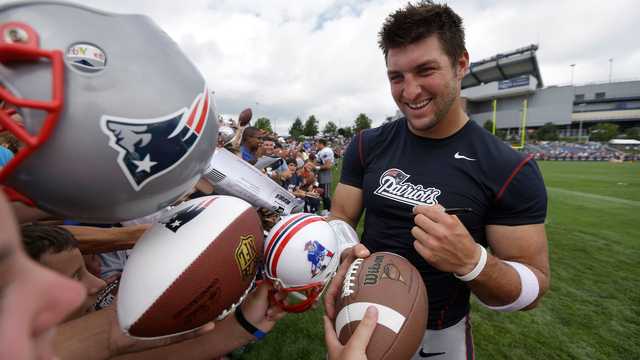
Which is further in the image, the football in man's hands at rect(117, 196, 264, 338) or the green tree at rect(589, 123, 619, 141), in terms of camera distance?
the green tree at rect(589, 123, 619, 141)

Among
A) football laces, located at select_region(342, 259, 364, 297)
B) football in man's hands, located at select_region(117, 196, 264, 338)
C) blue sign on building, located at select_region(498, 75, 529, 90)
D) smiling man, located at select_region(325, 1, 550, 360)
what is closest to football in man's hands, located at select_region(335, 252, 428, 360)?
football laces, located at select_region(342, 259, 364, 297)

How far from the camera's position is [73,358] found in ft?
3.43

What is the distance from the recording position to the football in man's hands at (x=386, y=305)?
1.30m

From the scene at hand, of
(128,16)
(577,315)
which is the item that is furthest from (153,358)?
(577,315)

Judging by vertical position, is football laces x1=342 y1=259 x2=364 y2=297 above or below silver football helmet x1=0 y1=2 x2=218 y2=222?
below

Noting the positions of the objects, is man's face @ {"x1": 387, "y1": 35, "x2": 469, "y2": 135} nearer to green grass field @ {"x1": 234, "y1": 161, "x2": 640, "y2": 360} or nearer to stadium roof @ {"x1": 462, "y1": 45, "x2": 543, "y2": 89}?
green grass field @ {"x1": 234, "y1": 161, "x2": 640, "y2": 360}

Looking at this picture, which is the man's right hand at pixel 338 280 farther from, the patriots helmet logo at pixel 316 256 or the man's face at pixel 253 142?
the man's face at pixel 253 142

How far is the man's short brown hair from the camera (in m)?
1.65

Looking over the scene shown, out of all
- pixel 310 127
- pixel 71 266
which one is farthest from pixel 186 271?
pixel 310 127

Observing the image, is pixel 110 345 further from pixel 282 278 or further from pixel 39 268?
pixel 39 268

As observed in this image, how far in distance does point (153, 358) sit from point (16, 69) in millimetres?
1212

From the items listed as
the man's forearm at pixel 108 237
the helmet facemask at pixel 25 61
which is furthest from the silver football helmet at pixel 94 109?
the man's forearm at pixel 108 237

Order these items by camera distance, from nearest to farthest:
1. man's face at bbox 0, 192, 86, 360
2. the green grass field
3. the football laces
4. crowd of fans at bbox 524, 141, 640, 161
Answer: man's face at bbox 0, 192, 86, 360 < the football laces < the green grass field < crowd of fans at bbox 524, 141, 640, 161

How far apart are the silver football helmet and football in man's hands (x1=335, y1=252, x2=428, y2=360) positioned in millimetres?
907
